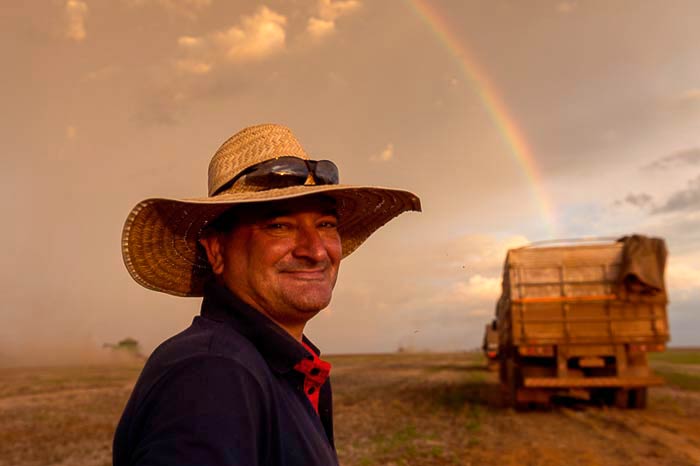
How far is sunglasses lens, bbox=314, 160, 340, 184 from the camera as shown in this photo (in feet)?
7.41

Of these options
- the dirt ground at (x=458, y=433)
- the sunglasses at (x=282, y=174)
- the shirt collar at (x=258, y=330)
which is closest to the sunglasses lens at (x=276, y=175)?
the sunglasses at (x=282, y=174)

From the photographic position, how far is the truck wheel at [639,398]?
12.5 metres

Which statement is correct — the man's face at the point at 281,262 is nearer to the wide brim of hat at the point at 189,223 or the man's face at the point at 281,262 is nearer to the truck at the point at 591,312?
the wide brim of hat at the point at 189,223

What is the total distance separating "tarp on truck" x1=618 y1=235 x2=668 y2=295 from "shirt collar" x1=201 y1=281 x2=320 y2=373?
37.5ft

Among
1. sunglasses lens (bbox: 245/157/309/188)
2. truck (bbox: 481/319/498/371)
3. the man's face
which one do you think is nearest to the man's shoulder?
the man's face

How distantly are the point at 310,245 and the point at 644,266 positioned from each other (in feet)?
37.2

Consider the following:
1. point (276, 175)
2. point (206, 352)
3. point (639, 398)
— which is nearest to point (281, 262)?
point (276, 175)

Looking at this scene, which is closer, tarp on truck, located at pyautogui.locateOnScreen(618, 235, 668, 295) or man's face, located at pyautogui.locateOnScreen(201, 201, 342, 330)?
man's face, located at pyautogui.locateOnScreen(201, 201, 342, 330)

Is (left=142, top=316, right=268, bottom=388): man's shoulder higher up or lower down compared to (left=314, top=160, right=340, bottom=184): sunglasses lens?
lower down

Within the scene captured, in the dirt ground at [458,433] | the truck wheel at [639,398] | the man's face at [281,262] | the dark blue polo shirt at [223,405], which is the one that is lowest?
the dirt ground at [458,433]

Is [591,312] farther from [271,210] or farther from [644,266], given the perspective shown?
[271,210]

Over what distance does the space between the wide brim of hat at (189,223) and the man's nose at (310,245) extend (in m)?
0.15

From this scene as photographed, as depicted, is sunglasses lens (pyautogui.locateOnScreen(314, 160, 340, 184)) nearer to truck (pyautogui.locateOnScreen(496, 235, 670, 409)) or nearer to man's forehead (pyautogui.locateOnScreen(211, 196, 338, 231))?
man's forehead (pyautogui.locateOnScreen(211, 196, 338, 231))

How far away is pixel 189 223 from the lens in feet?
7.96
